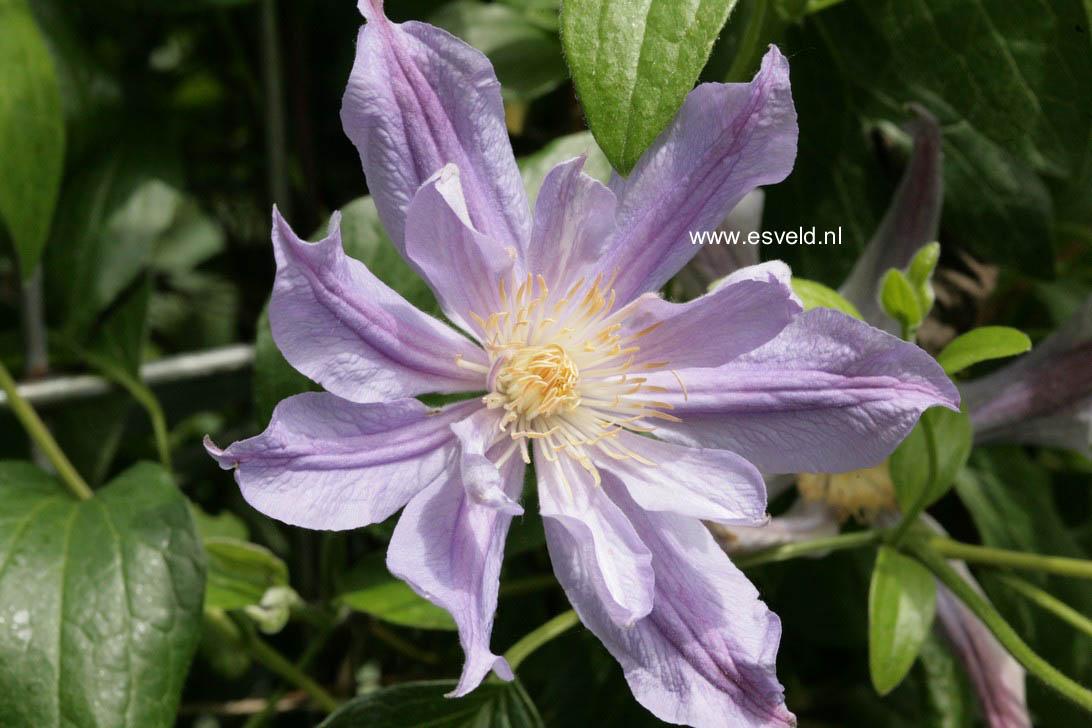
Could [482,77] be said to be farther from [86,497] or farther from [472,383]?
[86,497]

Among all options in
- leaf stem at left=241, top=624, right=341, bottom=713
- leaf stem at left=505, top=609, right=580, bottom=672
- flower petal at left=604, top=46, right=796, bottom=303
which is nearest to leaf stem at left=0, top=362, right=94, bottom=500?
→ leaf stem at left=241, top=624, right=341, bottom=713

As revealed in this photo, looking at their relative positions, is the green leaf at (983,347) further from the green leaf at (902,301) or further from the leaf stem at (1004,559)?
the leaf stem at (1004,559)

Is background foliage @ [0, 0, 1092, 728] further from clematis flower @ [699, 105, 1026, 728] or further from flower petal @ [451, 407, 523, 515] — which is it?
flower petal @ [451, 407, 523, 515]

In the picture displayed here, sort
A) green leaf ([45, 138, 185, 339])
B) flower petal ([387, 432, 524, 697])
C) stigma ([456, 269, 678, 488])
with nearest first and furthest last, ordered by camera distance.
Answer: flower petal ([387, 432, 524, 697])
stigma ([456, 269, 678, 488])
green leaf ([45, 138, 185, 339])

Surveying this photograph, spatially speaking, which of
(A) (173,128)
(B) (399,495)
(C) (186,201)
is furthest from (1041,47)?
(C) (186,201)

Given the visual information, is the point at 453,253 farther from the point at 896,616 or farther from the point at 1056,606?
the point at 1056,606

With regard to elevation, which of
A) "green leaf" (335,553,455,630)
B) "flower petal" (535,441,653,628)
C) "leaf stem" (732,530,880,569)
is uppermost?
"flower petal" (535,441,653,628)
